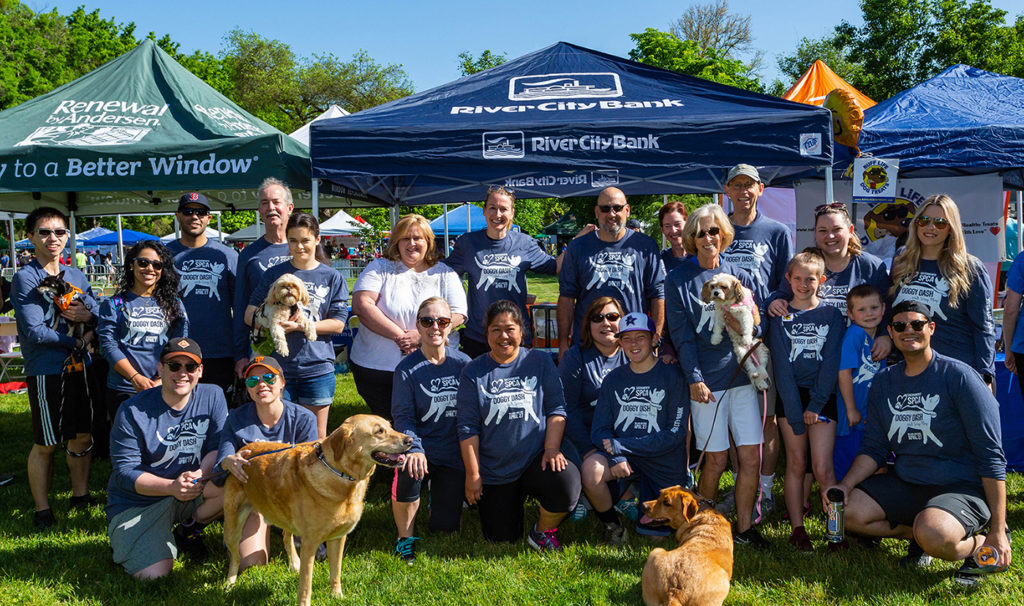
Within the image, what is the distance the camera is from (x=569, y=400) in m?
4.30

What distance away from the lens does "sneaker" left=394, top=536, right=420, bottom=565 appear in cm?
378

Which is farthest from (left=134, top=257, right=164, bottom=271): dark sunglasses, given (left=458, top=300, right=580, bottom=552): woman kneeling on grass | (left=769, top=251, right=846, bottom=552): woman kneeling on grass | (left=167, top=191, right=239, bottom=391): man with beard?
(left=769, top=251, right=846, bottom=552): woman kneeling on grass

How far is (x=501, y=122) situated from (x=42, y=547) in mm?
3952

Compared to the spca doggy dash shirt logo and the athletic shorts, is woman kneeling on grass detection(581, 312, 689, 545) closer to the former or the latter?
the spca doggy dash shirt logo

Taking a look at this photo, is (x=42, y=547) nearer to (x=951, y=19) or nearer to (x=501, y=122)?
(x=501, y=122)

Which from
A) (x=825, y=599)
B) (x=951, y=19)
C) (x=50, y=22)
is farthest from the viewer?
(x=50, y=22)

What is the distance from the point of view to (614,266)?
14.6 feet

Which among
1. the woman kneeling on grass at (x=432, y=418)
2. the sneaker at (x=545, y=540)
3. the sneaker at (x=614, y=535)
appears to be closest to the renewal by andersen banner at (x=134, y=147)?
the woman kneeling on grass at (x=432, y=418)

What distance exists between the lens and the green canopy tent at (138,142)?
4.96m

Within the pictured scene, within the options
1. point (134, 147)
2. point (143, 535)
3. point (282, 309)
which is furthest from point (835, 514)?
point (134, 147)

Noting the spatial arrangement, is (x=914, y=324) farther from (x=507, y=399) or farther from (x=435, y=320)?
(x=435, y=320)

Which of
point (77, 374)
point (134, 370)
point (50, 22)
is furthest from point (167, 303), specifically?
point (50, 22)

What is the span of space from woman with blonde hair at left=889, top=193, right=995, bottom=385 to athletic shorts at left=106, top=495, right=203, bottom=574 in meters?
4.25

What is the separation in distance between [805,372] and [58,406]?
183 inches
